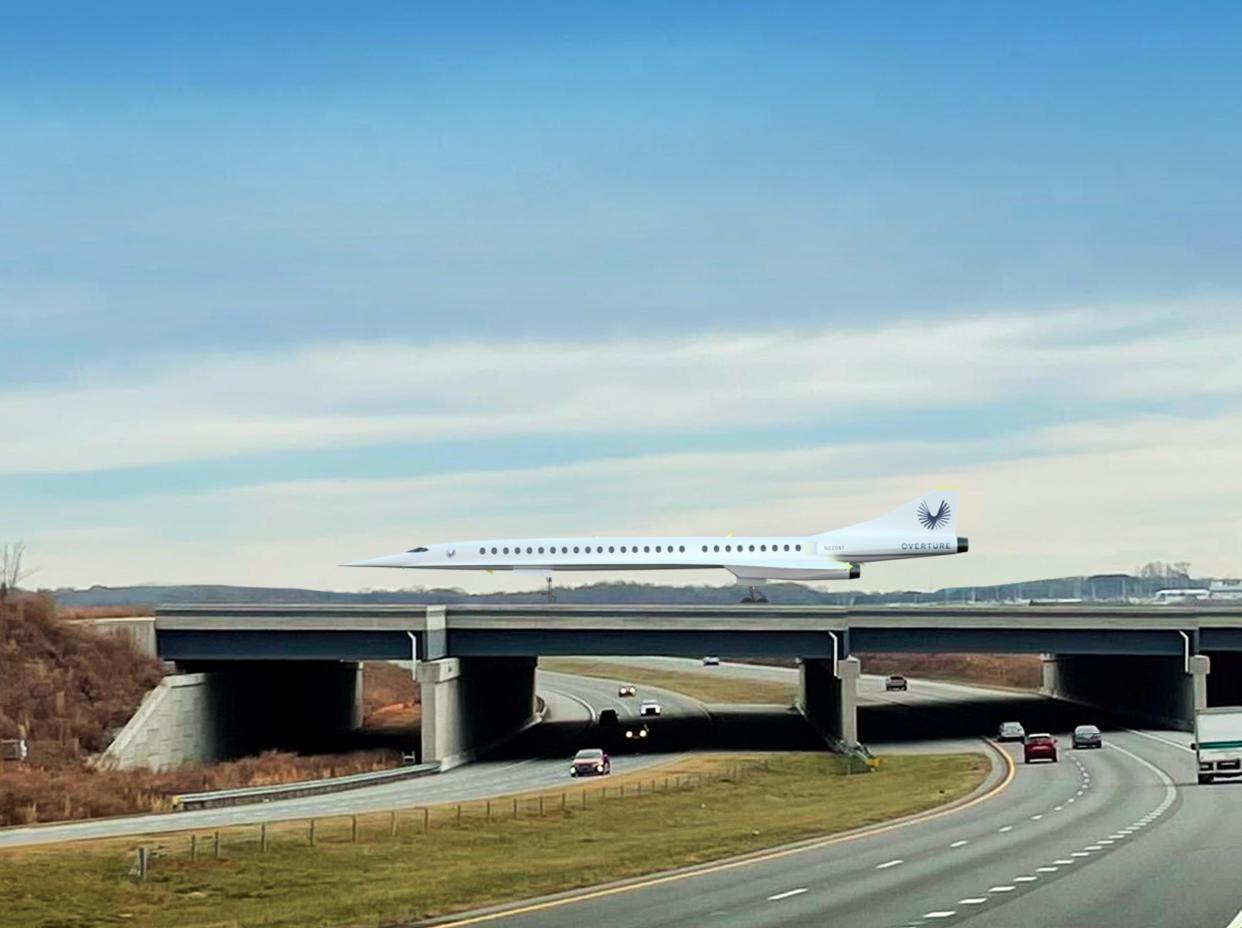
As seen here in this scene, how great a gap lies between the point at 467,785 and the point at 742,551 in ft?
110

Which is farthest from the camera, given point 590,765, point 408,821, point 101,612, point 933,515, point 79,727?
point 933,515

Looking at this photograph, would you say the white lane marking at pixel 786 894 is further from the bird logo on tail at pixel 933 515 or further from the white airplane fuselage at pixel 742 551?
the bird logo on tail at pixel 933 515

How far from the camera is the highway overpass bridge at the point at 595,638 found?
86.5 m

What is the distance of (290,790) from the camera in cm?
6581

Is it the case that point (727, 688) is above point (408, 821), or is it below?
below

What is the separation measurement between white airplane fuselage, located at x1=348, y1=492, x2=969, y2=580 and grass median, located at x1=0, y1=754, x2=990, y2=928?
102ft

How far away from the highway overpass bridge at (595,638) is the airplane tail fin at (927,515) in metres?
12.2

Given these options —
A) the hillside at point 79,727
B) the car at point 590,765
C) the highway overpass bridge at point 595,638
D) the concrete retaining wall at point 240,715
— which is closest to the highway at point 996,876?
the car at point 590,765

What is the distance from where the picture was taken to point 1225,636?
309 ft

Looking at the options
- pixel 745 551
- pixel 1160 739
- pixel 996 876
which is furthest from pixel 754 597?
pixel 996 876

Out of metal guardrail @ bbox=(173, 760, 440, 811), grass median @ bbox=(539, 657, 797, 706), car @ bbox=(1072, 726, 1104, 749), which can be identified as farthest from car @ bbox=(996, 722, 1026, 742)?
grass median @ bbox=(539, 657, 797, 706)

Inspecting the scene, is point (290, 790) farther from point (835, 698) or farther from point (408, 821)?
point (835, 698)

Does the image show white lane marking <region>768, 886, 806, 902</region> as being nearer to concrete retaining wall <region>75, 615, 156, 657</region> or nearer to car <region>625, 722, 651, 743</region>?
concrete retaining wall <region>75, 615, 156, 657</region>

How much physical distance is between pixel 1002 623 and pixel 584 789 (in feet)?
115
